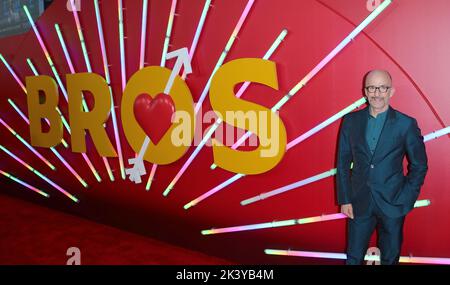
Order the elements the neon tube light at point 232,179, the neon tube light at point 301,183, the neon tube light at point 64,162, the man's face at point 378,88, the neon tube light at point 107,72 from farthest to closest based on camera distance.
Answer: the neon tube light at point 64,162
the neon tube light at point 107,72
the neon tube light at point 232,179
the neon tube light at point 301,183
the man's face at point 378,88

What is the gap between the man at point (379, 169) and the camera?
1.77 meters

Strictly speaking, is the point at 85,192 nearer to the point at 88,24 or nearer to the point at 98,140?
the point at 98,140

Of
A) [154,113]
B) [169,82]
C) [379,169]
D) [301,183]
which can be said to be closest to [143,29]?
[169,82]

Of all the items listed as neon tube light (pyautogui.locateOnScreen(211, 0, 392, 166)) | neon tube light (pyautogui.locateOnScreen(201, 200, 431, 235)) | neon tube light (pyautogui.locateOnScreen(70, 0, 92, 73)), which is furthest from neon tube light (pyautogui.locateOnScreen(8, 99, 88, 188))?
neon tube light (pyautogui.locateOnScreen(211, 0, 392, 166))

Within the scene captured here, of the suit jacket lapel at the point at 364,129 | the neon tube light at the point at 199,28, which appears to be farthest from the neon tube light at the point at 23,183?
the suit jacket lapel at the point at 364,129

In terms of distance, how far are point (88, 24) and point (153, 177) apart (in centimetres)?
143

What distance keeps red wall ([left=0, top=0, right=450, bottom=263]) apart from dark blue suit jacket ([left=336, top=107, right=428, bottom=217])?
0.94 feet

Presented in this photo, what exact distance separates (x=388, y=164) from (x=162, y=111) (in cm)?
165

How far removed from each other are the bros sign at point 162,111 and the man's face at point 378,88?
2.21 feet

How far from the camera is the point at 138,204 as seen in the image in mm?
3148

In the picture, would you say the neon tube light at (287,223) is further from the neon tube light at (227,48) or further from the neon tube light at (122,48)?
the neon tube light at (122,48)

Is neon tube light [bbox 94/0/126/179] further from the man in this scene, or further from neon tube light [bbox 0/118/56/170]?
the man

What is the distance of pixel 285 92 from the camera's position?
2.35 m
